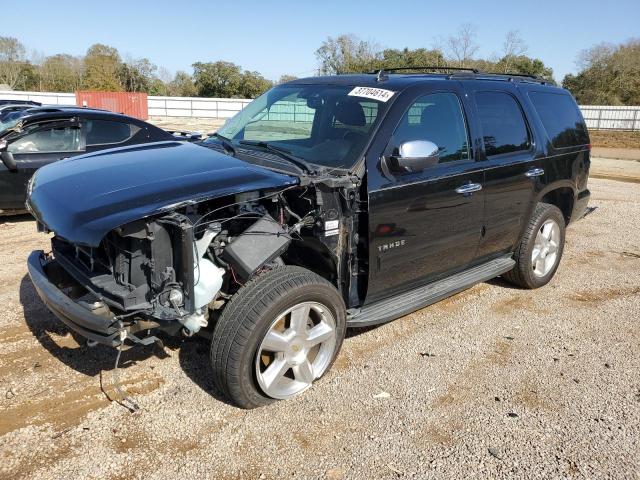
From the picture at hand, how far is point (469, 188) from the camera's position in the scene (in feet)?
13.3

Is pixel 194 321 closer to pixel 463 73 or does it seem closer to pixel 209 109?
pixel 463 73

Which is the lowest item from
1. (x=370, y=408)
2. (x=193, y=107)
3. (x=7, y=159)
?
(x=370, y=408)

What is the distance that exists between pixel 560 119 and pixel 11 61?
7124cm

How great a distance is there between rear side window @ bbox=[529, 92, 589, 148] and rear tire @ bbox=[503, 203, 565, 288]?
2.30ft

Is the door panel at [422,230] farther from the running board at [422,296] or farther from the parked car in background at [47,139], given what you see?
the parked car in background at [47,139]

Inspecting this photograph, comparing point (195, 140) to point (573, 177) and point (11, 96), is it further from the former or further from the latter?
point (11, 96)

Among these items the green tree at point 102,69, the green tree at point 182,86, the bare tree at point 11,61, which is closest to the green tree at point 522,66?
the green tree at point 182,86

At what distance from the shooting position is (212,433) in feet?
9.73

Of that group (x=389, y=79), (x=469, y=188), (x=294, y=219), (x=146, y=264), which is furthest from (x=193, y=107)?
(x=146, y=264)

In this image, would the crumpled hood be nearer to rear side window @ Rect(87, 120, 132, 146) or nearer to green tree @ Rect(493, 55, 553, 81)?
rear side window @ Rect(87, 120, 132, 146)

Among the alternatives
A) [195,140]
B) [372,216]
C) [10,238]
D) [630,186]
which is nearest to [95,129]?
[10,238]

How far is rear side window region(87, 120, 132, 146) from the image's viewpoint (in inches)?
286

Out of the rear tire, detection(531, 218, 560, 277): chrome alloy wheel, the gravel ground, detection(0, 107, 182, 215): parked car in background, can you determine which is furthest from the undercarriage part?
detection(0, 107, 182, 215): parked car in background

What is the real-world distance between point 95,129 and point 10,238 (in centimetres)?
185
